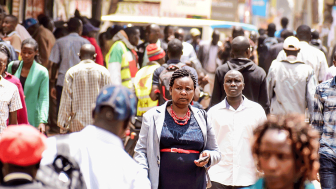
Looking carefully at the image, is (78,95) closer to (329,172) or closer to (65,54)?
(65,54)

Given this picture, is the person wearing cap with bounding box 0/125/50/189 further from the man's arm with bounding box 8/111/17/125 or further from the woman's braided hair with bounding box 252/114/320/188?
the man's arm with bounding box 8/111/17/125

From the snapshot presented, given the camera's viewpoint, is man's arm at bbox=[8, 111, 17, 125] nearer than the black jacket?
Yes

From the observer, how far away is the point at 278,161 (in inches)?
98.9

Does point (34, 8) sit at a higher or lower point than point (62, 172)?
higher

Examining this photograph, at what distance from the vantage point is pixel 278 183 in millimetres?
2502

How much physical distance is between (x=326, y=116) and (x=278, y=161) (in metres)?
2.45

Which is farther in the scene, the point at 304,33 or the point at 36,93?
the point at 304,33

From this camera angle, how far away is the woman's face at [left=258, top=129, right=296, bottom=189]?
2.50 meters

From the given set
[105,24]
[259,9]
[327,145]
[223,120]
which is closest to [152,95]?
[223,120]

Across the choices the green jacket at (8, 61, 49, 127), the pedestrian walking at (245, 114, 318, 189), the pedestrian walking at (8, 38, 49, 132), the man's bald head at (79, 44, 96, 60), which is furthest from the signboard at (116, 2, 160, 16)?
the pedestrian walking at (245, 114, 318, 189)

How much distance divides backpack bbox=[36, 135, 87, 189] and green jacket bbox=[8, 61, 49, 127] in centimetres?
424

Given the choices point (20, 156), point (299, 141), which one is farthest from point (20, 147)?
point (299, 141)

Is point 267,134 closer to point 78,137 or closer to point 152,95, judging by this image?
point 78,137

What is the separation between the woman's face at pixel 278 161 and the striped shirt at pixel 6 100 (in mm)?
3202
